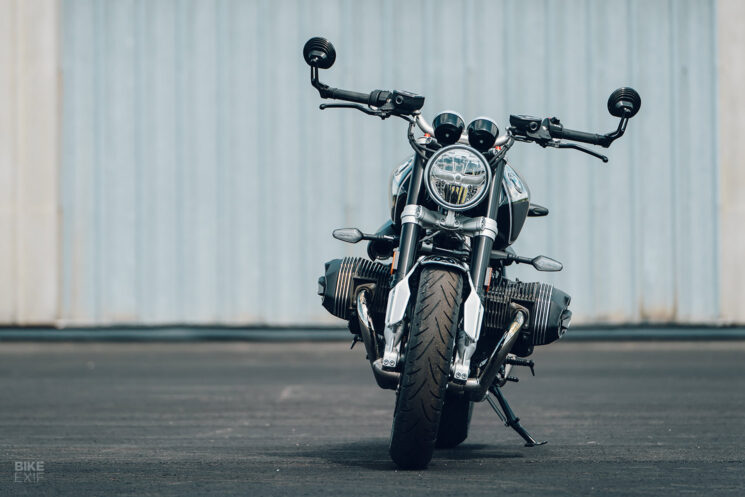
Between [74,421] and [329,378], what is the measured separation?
360cm

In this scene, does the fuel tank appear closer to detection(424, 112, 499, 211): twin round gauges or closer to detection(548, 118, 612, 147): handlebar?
detection(548, 118, 612, 147): handlebar

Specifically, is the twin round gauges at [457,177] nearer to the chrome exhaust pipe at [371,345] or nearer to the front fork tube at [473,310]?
the front fork tube at [473,310]

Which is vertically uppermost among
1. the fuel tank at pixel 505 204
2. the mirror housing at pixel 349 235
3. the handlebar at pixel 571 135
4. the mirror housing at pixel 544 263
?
the handlebar at pixel 571 135

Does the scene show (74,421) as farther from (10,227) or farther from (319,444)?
(10,227)

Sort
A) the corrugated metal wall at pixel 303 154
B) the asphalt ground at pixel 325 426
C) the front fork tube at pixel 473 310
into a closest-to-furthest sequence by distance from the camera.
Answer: the asphalt ground at pixel 325 426 < the front fork tube at pixel 473 310 < the corrugated metal wall at pixel 303 154

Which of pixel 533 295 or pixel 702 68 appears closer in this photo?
pixel 533 295

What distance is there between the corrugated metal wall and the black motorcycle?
28.6ft

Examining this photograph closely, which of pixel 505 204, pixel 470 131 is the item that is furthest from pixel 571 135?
pixel 470 131

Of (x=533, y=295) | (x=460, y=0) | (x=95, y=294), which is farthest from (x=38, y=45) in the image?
(x=533, y=295)

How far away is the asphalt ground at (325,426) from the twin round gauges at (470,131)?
1.54m

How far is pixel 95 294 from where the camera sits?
1533cm

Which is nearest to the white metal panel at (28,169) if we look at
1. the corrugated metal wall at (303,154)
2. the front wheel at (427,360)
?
the corrugated metal wall at (303,154)

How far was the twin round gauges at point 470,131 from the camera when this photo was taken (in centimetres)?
616

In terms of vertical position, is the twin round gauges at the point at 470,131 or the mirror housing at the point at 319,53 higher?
the mirror housing at the point at 319,53
